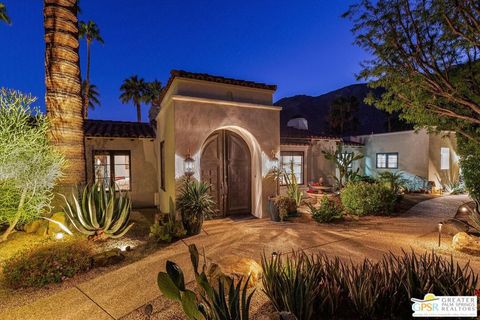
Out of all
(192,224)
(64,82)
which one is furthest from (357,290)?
(64,82)

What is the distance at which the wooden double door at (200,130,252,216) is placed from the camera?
884 centimetres

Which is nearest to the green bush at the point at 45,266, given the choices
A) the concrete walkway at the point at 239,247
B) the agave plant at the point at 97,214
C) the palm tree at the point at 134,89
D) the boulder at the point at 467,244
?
the concrete walkway at the point at 239,247

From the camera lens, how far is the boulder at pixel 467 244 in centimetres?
546

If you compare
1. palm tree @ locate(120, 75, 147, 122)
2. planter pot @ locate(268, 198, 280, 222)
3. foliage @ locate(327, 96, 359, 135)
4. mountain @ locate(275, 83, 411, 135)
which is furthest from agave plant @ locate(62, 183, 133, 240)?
mountain @ locate(275, 83, 411, 135)

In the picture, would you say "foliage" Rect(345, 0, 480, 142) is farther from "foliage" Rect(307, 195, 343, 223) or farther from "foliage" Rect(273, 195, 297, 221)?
"foliage" Rect(273, 195, 297, 221)

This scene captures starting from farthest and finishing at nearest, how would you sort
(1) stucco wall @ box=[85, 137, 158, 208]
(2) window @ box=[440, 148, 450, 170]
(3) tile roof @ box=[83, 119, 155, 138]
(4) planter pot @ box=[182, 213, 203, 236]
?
(2) window @ box=[440, 148, 450, 170], (1) stucco wall @ box=[85, 137, 158, 208], (3) tile roof @ box=[83, 119, 155, 138], (4) planter pot @ box=[182, 213, 203, 236]

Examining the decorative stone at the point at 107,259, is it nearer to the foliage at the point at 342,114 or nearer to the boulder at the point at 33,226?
the boulder at the point at 33,226

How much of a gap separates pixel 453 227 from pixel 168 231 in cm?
A: 805

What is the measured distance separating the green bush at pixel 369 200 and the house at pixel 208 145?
3216 mm

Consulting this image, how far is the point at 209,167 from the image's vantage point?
8836 mm

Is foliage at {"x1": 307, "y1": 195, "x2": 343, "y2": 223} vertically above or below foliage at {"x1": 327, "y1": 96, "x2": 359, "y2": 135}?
below

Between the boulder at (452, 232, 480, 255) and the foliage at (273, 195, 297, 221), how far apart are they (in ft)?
14.6

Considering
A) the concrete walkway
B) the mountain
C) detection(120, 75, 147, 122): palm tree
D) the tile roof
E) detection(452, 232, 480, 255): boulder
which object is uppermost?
the mountain

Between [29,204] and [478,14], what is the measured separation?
13.0 metres
